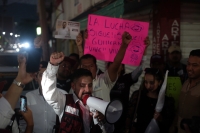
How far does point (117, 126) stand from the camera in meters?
4.07

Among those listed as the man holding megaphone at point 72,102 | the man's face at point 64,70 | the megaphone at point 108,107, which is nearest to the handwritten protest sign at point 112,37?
the man's face at point 64,70

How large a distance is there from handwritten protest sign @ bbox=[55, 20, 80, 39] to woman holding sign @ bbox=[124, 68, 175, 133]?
3017 mm

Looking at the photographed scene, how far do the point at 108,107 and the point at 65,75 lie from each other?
79.8 inches

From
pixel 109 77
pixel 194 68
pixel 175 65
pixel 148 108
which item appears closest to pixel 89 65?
pixel 109 77

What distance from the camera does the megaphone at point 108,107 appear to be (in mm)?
2346

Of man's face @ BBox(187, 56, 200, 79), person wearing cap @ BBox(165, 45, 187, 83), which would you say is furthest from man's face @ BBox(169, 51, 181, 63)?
man's face @ BBox(187, 56, 200, 79)

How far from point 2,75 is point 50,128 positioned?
9.25 feet

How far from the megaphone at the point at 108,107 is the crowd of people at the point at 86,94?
0.20 metres

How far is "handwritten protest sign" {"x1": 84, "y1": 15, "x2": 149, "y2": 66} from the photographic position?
13.7 ft

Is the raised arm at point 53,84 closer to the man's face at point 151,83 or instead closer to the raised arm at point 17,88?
the raised arm at point 17,88

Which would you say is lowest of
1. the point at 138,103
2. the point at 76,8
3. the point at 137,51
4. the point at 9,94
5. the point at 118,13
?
the point at 138,103

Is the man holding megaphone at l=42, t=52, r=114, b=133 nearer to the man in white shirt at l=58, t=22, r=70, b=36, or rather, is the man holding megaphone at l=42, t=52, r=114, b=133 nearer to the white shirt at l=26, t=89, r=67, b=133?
the white shirt at l=26, t=89, r=67, b=133

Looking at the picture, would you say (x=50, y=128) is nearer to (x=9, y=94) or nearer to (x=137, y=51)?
(x=9, y=94)

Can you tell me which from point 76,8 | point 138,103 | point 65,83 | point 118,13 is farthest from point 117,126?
point 76,8
